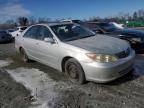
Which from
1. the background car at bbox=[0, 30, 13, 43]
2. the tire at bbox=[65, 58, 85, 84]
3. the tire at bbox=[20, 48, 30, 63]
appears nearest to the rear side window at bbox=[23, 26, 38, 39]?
the tire at bbox=[20, 48, 30, 63]

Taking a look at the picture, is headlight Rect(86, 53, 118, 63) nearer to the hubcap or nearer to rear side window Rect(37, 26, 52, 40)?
the hubcap

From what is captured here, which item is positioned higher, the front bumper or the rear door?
the rear door

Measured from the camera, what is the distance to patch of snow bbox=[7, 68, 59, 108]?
12.9 ft

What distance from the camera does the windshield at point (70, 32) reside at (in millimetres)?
5032

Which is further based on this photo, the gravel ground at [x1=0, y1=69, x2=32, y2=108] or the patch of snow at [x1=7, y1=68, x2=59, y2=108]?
the patch of snow at [x1=7, y1=68, x2=59, y2=108]

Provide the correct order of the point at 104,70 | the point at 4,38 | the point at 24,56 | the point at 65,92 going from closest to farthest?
the point at 104,70
the point at 65,92
the point at 24,56
the point at 4,38

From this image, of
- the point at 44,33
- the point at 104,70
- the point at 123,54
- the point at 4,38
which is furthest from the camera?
the point at 4,38

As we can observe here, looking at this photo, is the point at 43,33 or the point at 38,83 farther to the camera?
the point at 43,33

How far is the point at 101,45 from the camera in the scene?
4406mm

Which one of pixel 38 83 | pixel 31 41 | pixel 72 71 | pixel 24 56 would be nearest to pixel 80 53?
pixel 72 71

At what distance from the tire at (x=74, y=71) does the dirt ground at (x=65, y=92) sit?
0.14 meters

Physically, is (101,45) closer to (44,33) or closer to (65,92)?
(65,92)

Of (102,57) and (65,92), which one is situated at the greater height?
(102,57)

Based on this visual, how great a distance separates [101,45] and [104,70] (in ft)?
2.35
